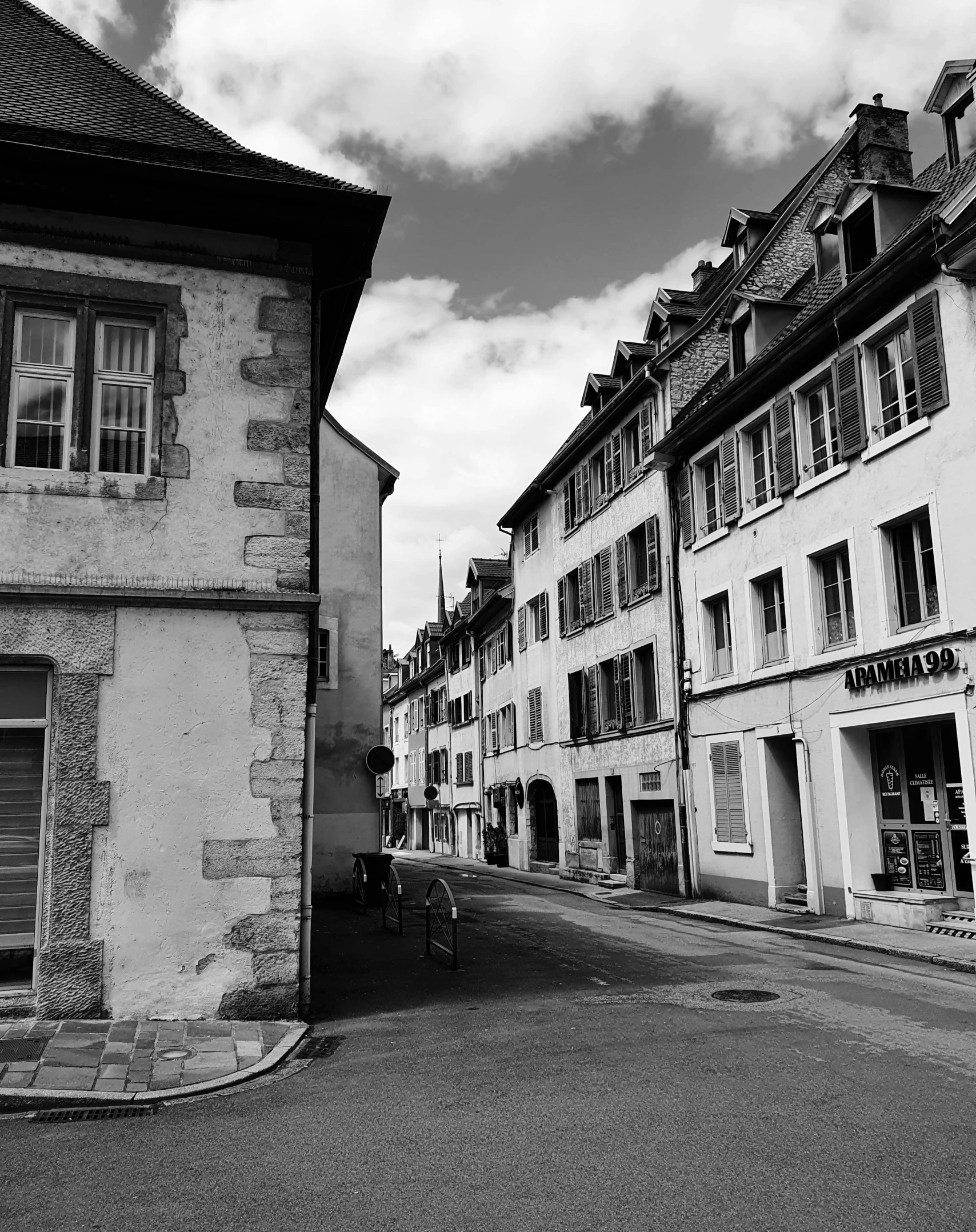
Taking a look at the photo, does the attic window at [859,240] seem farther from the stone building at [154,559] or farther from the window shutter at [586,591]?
the window shutter at [586,591]

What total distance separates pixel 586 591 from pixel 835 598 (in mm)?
11062

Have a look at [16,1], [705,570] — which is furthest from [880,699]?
[16,1]

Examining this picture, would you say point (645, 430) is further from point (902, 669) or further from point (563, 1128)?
point (563, 1128)

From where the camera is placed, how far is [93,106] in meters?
9.33

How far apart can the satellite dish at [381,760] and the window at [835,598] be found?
290 inches

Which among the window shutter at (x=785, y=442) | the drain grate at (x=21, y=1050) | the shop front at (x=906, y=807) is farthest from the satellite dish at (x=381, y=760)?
the drain grate at (x=21, y=1050)

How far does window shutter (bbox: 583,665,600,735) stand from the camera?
86.2 feet

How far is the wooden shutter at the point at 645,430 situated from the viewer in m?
23.3

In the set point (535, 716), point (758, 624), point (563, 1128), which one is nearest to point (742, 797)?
point (758, 624)

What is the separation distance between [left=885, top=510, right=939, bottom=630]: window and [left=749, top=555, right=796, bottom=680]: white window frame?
2501mm

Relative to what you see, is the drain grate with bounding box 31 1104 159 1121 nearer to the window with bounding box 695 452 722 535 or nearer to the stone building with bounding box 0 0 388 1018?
the stone building with bounding box 0 0 388 1018

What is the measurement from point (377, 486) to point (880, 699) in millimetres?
10850

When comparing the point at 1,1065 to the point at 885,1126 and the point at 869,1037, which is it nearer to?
the point at 885,1126

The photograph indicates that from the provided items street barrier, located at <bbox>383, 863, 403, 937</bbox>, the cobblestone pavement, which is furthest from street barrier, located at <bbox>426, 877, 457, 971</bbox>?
the cobblestone pavement
